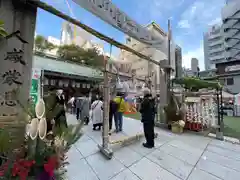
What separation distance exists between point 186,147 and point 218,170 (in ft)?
3.59

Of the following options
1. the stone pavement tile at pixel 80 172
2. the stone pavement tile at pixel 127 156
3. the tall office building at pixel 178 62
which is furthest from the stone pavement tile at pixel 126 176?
the tall office building at pixel 178 62

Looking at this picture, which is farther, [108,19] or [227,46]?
[227,46]

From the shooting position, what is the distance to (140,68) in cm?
2470

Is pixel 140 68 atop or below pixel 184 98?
atop

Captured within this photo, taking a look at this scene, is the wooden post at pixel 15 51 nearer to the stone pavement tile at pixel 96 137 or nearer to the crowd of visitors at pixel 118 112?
the crowd of visitors at pixel 118 112

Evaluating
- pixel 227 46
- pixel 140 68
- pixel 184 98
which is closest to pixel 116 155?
pixel 184 98

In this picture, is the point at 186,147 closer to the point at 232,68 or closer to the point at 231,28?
the point at 232,68

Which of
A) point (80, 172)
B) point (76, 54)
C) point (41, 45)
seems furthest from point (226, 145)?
point (41, 45)

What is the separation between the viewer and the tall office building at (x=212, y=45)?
4639cm

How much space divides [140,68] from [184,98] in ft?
64.3

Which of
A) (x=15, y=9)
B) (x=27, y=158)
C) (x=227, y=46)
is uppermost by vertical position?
(x=227, y=46)

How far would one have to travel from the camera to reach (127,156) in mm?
2908

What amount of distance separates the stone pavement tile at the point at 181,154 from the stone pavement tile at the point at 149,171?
0.78 m

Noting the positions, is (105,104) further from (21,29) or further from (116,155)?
(21,29)
